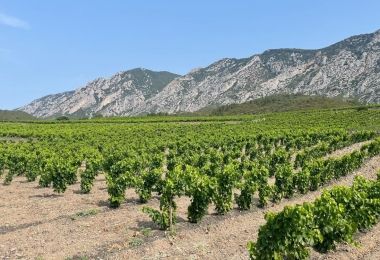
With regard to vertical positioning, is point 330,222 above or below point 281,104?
below

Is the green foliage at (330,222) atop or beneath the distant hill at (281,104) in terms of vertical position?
beneath

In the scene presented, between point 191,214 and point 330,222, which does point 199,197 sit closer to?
point 191,214

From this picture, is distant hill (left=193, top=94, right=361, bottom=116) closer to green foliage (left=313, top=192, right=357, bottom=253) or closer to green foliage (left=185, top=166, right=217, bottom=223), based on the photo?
green foliage (left=185, top=166, right=217, bottom=223)

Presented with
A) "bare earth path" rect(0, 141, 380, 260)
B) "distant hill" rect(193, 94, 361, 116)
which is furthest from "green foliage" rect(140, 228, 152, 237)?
"distant hill" rect(193, 94, 361, 116)

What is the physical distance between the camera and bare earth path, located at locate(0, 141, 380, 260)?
9.82 metres

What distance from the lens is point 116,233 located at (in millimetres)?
11578

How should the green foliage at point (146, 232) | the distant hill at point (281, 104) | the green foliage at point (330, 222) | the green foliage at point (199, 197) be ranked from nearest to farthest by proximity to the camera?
the green foliage at point (330, 222)
the green foliage at point (146, 232)
the green foliage at point (199, 197)
the distant hill at point (281, 104)

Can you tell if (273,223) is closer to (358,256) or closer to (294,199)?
(358,256)

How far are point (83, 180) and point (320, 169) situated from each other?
14.8 m

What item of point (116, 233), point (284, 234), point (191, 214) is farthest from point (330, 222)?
point (116, 233)

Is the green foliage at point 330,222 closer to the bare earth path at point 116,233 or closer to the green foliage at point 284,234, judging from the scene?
the bare earth path at point 116,233

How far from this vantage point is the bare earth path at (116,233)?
982 centimetres

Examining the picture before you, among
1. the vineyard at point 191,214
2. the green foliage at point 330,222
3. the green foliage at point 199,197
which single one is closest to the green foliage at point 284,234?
the vineyard at point 191,214

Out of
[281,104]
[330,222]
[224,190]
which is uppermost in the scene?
[281,104]
